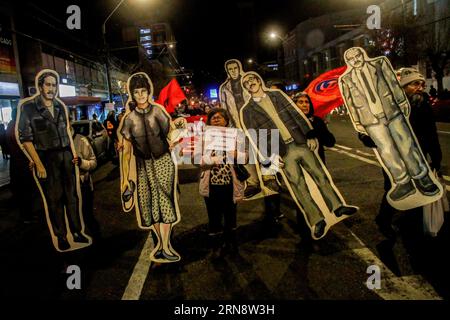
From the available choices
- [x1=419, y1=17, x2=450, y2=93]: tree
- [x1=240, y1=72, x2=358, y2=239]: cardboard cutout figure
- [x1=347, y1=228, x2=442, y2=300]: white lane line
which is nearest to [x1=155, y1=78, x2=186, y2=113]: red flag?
[x1=240, y1=72, x2=358, y2=239]: cardboard cutout figure

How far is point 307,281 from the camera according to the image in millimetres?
3900

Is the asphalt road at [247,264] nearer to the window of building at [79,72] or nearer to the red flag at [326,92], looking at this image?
the red flag at [326,92]

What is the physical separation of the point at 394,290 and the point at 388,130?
5.99 ft

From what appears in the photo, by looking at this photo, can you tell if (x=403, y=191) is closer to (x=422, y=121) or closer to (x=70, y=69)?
(x=422, y=121)

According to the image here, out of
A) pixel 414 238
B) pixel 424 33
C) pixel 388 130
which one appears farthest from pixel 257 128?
pixel 424 33

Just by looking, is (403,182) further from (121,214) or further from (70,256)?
(121,214)

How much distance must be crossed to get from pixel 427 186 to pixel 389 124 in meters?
0.81

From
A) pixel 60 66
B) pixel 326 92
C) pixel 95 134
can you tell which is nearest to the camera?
pixel 326 92

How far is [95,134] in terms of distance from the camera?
1340 centimetres

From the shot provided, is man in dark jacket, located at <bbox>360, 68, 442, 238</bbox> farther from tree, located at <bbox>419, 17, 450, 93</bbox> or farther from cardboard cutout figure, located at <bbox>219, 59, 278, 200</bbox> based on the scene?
tree, located at <bbox>419, 17, 450, 93</bbox>

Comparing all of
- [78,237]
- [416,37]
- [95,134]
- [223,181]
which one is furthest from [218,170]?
[416,37]

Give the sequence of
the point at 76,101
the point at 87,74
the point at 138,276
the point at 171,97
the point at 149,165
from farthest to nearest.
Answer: the point at 87,74, the point at 76,101, the point at 171,97, the point at 149,165, the point at 138,276

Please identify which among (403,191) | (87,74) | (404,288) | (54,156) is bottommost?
(404,288)

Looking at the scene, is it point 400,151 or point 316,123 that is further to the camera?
point 316,123
